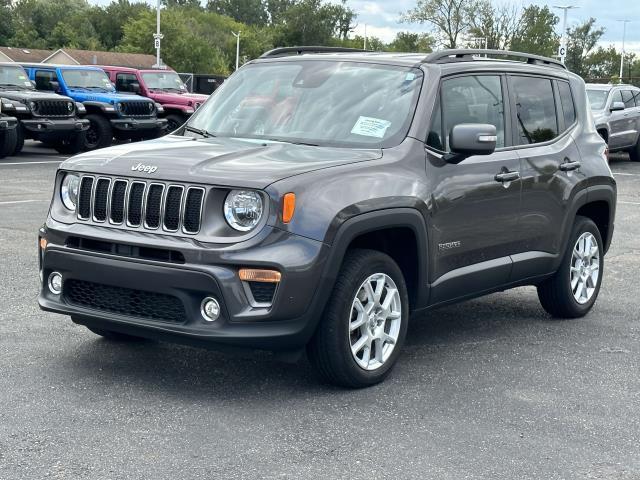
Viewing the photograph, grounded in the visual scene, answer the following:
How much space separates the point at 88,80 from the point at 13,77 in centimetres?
231

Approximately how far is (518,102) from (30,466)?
392 centimetres

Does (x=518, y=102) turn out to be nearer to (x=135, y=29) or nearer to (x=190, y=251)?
(x=190, y=251)

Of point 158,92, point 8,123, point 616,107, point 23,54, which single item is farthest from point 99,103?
point 23,54

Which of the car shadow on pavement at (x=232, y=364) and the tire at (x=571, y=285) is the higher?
the tire at (x=571, y=285)

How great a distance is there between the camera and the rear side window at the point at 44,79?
23641mm

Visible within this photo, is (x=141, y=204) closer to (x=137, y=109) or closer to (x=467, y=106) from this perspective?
(x=467, y=106)

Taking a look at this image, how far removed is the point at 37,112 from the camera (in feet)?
70.1

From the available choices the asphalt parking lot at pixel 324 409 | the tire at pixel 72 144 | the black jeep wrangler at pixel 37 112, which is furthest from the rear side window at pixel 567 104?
the tire at pixel 72 144

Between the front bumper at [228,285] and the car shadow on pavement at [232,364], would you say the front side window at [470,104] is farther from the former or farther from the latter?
the front bumper at [228,285]

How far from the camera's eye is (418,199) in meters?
5.66

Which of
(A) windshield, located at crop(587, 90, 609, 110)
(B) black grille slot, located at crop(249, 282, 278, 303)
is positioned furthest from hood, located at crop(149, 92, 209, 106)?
(B) black grille slot, located at crop(249, 282, 278, 303)

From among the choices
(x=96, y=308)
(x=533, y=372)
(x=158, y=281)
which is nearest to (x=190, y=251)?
(x=158, y=281)

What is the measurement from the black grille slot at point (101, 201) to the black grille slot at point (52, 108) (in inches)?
658

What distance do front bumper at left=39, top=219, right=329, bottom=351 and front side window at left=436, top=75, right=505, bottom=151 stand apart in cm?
140
